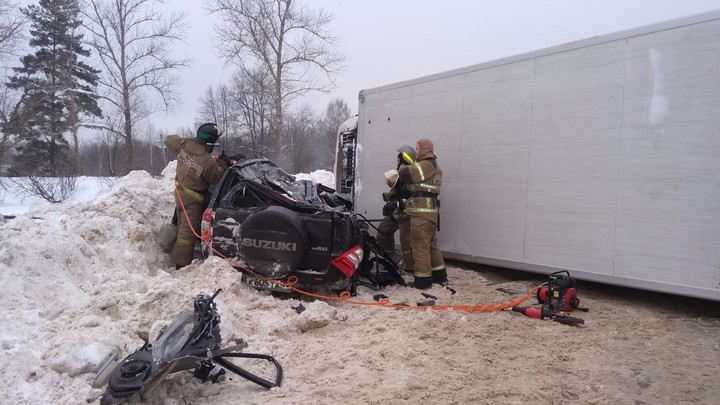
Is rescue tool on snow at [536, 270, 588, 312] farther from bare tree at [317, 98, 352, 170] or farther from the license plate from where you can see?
bare tree at [317, 98, 352, 170]

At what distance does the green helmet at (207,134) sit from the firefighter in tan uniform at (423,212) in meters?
2.81

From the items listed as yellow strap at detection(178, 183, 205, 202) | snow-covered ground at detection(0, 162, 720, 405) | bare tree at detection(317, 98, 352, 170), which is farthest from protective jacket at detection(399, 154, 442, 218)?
bare tree at detection(317, 98, 352, 170)

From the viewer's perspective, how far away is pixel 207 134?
6.75 metres

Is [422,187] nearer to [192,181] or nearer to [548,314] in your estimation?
[548,314]

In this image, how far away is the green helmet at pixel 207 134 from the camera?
266 inches

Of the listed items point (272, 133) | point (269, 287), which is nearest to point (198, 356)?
point (269, 287)

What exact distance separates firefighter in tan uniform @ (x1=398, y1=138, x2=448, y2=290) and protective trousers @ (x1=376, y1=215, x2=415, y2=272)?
53 cm

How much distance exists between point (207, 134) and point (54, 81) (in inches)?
1032

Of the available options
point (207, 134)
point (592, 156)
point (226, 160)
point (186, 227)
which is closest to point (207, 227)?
point (186, 227)

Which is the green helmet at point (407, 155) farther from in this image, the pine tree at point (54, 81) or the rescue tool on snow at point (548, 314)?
the pine tree at point (54, 81)

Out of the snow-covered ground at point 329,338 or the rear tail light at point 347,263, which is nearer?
the snow-covered ground at point 329,338

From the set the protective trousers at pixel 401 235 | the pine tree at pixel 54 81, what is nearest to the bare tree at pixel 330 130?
the pine tree at pixel 54 81

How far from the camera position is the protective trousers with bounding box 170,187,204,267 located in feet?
21.3

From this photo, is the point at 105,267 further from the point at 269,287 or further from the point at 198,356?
the point at 198,356
